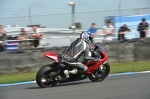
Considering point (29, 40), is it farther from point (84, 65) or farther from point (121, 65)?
point (84, 65)

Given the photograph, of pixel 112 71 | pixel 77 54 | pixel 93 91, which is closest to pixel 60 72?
pixel 77 54

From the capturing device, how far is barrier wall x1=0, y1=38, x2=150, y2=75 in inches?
456

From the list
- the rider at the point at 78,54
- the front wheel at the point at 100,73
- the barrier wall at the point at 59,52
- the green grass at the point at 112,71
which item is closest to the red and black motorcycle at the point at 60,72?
the front wheel at the point at 100,73

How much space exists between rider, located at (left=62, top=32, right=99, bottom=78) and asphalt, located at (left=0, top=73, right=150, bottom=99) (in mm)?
515

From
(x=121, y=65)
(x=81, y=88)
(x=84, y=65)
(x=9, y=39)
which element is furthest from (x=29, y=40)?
(x=81, y=88)

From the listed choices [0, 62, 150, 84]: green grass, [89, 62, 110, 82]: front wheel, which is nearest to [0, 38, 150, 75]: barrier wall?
[0, 62, 150, 84]: green grass

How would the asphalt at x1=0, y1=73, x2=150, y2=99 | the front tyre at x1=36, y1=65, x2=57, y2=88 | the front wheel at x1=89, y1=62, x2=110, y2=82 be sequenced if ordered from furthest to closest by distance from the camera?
1. the front wheel at x1=89, y1=62, x2=110, y2=82
2. the front tyre at x1=36, y1=65, x2=57, y2=88
3. the asphalt at x1=0, y1=73, x2=150, y2=99

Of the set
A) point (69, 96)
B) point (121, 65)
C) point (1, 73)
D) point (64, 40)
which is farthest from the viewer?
point (64, 40)

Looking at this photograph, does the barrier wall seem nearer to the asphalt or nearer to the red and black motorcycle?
the asphalt

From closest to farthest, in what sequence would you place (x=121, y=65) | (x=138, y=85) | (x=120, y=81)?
1. (x=138, y=85)
2. (x=120, y=81)
3. (x=121, y=65)

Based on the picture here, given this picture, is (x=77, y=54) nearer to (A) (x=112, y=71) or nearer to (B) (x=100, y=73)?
(B) (x=100, y=73)

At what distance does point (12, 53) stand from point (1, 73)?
776mm

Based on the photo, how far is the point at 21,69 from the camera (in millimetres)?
11758

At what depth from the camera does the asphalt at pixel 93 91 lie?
6.87 metres
